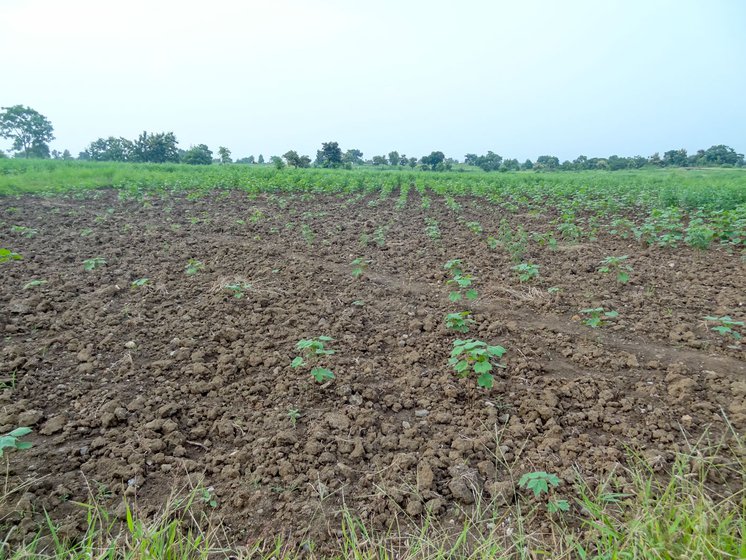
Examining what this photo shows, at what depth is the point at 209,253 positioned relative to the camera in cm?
618

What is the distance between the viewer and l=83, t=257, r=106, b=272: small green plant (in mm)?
5094

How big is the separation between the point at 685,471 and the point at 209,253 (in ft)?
19.0

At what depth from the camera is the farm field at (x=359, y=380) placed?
2029 mm

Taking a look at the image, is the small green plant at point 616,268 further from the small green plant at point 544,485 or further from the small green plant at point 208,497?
the small green plant at point 208,497

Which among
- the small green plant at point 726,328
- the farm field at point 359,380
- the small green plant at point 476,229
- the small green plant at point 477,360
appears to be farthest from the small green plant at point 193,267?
the small green plant at point 726,328

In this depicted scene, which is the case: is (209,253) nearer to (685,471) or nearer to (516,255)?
(516,255)

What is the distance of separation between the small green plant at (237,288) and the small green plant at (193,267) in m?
0.78

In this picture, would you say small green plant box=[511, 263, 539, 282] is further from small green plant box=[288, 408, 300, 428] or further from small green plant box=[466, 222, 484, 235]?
small green plant box=[288, 408, 300, 428]

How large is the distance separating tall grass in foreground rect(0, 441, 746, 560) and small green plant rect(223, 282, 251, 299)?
2.48 meters

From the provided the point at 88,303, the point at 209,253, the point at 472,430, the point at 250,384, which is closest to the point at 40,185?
the point at 209,253

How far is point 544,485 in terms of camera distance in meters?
1.89


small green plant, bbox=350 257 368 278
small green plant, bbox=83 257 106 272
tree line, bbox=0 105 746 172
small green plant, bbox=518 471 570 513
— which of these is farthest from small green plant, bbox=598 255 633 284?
tree line, bbox=0 105 746 172

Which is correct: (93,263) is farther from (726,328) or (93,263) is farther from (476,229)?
(726,328)

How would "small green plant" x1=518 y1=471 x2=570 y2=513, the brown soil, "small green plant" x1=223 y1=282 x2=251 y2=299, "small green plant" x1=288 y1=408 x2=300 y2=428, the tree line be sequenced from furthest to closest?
the tree line → "small green plant" x1=223 y1=282 x2=251 y2=299 → "small green plant" x1=288 y1=408 x2=300 y2=428 → the brown soil → "small green plant" x1=518 y1=471 x2=570 y2=513
